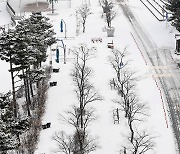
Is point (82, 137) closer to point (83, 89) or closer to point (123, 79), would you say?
point (83, 89)

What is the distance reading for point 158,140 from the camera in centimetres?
5144

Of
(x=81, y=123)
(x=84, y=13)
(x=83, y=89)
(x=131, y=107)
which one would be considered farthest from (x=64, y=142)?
(x=84, y=13)

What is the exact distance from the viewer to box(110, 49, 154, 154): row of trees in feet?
161

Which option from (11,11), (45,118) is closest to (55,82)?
(45,118)

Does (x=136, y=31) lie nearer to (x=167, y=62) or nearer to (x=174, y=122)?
(x=167, y=62)

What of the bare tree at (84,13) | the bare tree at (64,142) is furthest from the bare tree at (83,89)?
the bare tree at (84,13)

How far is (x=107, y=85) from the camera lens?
6556 cm

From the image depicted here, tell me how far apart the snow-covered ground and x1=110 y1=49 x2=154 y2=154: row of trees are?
0.98 meters

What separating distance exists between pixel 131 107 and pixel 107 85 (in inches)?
408

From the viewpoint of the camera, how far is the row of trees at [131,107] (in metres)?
49.2

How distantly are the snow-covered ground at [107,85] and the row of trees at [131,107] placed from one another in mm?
978

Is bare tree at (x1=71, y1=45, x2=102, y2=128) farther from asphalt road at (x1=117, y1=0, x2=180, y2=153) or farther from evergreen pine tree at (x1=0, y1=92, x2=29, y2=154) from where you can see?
evergreen pine tree at (x1=0, y1=92, x2=29, y2=154)

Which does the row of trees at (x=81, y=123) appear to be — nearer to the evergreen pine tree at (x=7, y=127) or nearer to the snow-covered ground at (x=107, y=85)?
the snow-covered ground at (x=107, y=85)

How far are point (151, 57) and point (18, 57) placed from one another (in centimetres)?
3352
